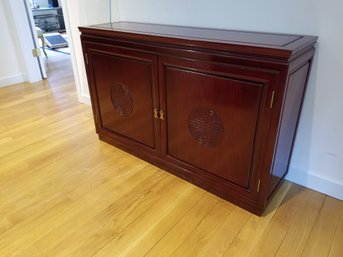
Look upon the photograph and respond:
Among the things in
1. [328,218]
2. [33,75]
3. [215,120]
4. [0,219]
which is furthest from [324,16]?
[33,75]

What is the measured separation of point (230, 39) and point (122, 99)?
0.81 m

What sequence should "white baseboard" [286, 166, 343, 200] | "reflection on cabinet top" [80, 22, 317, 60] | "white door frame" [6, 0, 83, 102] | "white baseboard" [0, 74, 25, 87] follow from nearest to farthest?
"reflection on cabinet top" [80, 22, 317, 60] < "white baseboard" [286, 166, 343, 200] < "white door frame" [6, 0, 83, 102] < "white baseboard" [0, 74, 25, 87]

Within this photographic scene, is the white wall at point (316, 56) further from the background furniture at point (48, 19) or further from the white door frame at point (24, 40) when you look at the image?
the background furniture at point (48, 19)

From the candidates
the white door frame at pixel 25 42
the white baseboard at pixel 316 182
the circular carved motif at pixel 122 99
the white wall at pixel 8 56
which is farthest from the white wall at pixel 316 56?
the white wall at pixel 8 56

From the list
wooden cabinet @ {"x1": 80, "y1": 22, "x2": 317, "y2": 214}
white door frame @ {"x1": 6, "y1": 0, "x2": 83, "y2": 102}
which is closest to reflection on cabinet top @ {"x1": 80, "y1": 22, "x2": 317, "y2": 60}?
wooden cabinet @ {"x1": 80, "y1": 22, "x2": 317, "y2": 214}

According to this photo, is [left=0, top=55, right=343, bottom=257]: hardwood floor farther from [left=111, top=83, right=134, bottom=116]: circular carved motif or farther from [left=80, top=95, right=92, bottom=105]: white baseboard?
[left=80, top=95, right=92, bottom=105]: white baseboard

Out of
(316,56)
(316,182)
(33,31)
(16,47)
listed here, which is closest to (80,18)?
(33,31)

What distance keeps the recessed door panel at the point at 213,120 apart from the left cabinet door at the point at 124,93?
14 centimetres

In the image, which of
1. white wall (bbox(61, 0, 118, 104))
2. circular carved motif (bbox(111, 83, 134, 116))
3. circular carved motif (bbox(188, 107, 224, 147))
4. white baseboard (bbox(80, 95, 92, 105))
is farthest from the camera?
white baseboard (bbox(80, 95, 92, 105))

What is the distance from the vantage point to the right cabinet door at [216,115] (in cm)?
117

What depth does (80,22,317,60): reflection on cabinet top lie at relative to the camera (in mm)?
1049

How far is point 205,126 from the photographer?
139 cm

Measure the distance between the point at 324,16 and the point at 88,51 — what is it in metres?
1.35

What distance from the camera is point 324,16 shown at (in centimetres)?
123
